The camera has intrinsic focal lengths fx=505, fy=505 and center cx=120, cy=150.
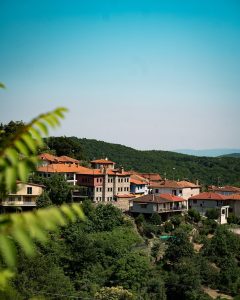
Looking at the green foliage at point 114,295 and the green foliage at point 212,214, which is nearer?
the green foliage at point 114,295

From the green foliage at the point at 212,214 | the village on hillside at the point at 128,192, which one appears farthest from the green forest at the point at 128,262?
the green foliage at the point at 212,214

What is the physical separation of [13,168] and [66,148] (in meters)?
57.7

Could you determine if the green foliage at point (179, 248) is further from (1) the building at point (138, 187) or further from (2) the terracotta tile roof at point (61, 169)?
(1) the building at point (138, 187)

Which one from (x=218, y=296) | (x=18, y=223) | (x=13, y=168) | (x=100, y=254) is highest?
(x=13, y=168)

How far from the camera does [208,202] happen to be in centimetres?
5000

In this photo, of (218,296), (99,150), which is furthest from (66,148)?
(218,296)

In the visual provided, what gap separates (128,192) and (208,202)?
8006mm

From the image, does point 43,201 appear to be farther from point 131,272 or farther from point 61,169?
point 131,272

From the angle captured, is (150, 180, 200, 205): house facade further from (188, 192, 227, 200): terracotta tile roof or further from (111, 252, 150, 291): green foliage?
(111, 252, 150, 291): green foliage

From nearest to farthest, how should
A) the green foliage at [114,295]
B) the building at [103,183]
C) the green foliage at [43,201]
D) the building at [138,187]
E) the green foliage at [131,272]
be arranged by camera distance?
the green foliage at [114,295]
the green foliage at [131,272]
the green foliage at [43,201]
the building at [103,183]
the building at [138,187]

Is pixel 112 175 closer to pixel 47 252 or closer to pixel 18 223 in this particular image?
pixel 47 252

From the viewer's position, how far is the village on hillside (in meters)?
43.8

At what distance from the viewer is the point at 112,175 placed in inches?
1841

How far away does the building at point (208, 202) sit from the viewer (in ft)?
163
